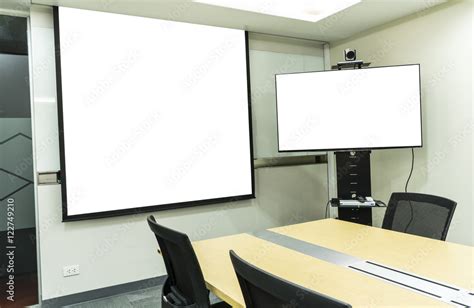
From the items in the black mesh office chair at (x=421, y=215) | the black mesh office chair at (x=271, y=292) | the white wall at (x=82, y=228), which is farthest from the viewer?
the white wall at (x=82, y=228)

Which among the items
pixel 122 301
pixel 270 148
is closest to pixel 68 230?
pixel 122 301

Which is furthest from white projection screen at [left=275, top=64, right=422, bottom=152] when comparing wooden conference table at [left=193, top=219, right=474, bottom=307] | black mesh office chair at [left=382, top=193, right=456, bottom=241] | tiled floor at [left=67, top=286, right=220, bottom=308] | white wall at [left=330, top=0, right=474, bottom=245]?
tiled floor at [left=67, top=286, right=220, bottom=308]

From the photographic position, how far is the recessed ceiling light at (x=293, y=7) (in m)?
3.28

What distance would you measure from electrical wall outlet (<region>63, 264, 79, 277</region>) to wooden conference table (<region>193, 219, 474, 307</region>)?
1.58m

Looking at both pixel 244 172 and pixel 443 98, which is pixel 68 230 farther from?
pixel 443 98

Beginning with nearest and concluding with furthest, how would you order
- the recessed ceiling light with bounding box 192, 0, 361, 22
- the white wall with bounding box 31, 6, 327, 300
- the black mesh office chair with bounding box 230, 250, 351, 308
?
the black mesh office chair with bounding box 230, 250, 351, 308, the white wall with bounding box 31, 6, 327, 300, the recessed ceiling light with bounding box 192, 0, 361, 22

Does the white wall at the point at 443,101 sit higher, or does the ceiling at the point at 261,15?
the ceiling at the point at 261,15

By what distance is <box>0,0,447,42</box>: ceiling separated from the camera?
124 inches

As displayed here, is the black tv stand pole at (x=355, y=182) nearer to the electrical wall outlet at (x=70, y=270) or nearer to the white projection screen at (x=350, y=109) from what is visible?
the white projection screen at (x=350, y=109)

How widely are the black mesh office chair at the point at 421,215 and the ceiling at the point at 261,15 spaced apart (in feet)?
6.39

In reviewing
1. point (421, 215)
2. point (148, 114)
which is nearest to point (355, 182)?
point (421, 215)

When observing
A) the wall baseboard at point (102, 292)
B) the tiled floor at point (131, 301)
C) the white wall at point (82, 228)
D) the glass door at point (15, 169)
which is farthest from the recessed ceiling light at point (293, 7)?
the wall baseboard at point (102, 292)

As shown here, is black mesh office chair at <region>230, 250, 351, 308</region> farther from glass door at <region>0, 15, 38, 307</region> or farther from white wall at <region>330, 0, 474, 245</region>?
glass door at <region>0, 15, 38, 307</region>

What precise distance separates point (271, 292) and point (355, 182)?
2.71m
